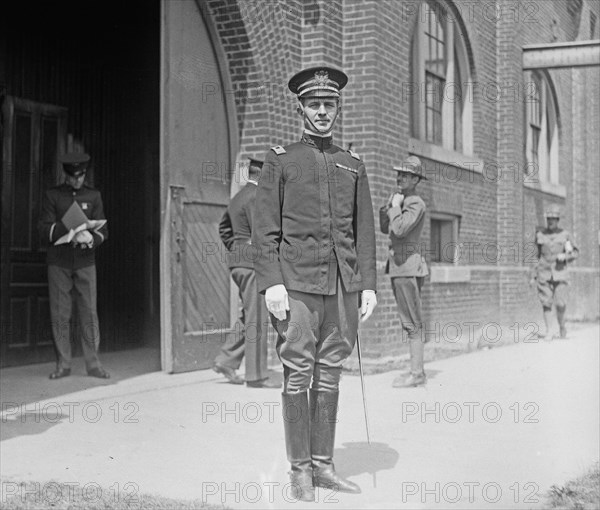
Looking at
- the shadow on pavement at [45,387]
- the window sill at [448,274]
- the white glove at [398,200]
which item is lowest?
the shadow on pavement at [45,387]

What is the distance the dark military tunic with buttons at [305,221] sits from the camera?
4691 mm

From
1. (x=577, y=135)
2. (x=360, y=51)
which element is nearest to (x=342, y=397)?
(x=360, y=51)

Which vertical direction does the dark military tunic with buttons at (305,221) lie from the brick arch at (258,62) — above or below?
below

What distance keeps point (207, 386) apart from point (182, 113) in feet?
9.41

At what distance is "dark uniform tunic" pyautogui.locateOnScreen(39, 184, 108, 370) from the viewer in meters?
8.70

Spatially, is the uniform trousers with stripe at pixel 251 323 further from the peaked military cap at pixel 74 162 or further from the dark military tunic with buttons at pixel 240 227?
the peaked military cap at pixel 74 162

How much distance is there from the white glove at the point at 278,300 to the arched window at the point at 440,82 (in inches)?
321

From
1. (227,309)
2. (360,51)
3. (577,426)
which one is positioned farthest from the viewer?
(360,51)

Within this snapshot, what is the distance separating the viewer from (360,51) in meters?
10.6

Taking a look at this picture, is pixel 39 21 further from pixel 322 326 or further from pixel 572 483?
pixel 572 483

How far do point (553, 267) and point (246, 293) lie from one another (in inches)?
288

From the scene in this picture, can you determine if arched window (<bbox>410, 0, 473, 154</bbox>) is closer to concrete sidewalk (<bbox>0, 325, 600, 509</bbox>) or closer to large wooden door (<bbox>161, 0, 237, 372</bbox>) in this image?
large wooden door (<bbox>161, 0, 237, 372</bbox>)

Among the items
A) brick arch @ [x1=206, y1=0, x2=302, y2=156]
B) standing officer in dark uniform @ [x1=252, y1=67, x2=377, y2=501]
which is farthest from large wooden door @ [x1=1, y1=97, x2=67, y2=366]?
standing officer in dark uniform @ [x1=252, y1=67, x2=377, y2=501]

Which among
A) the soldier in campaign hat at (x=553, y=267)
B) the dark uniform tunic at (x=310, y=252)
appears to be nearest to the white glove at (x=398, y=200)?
the dark uniform tunic at (x=310, y=252)
